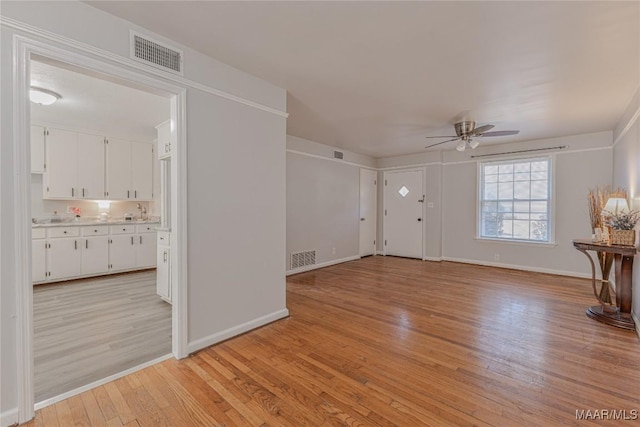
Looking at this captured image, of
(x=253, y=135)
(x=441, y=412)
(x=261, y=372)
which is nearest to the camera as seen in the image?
(x=441, y=412)

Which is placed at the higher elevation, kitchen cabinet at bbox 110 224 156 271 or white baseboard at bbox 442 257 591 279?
kitchen cabinet at bbox 110 224 156 271

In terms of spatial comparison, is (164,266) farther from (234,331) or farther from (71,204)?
(71,204)

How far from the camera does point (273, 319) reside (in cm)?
296

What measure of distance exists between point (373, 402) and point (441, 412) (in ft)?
1.29

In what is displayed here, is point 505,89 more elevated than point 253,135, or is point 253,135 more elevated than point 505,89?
point 505,89

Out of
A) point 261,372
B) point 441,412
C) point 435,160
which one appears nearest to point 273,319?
point 261,372

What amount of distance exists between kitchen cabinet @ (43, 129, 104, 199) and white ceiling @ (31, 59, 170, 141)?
0.19 m

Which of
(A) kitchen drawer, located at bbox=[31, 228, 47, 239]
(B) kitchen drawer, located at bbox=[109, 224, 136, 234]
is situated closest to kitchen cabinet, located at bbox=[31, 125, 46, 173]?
(A) kitchen drawer, located at bbox=[31, 228, 47, 239]

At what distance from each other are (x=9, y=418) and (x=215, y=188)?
1.78 m

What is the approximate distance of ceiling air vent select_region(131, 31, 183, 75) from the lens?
1976 millimetres

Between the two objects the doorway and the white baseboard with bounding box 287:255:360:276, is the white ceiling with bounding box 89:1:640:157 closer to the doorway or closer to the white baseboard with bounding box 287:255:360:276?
the doorway

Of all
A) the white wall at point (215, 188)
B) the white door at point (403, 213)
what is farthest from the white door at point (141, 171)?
the white door at point (403, 213)

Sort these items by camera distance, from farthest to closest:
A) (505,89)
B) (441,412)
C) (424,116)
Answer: (424,116) < (505,89) < (441,412)

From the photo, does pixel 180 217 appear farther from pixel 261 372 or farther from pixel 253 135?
pixel 261 372
